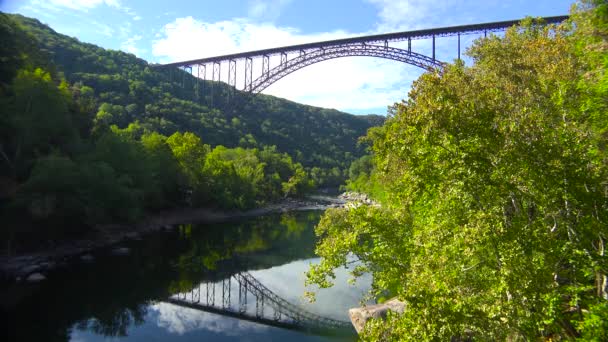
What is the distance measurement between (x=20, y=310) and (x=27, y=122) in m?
11.1

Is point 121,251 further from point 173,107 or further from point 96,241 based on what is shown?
point 173,107

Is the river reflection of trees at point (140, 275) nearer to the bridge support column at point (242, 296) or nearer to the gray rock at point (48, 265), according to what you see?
the gray rock at point (48, 265)

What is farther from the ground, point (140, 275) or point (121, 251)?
point (121, 251)

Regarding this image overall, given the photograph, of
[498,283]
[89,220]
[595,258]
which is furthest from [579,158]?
[89,220]

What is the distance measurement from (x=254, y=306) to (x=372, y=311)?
228 inches

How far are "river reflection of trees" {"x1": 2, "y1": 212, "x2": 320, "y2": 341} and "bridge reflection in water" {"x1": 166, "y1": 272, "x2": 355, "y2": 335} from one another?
2.75 feet

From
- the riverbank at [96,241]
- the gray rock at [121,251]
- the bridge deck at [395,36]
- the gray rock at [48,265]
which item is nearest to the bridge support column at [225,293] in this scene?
the gray rock at [121,251]

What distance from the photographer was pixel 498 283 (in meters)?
4.16

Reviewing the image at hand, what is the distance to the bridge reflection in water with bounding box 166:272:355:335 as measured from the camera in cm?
1229

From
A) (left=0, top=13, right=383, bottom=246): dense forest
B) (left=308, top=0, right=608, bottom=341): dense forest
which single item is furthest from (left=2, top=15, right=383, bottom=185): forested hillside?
(left=308, top=0, right=608, bottom=341): dense forest

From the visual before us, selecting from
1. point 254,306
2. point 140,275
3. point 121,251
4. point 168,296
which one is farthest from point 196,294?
point 121,251

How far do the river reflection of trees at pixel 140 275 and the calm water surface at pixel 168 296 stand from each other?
31 mm

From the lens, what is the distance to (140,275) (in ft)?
54.0

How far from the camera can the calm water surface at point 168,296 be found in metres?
11.4
